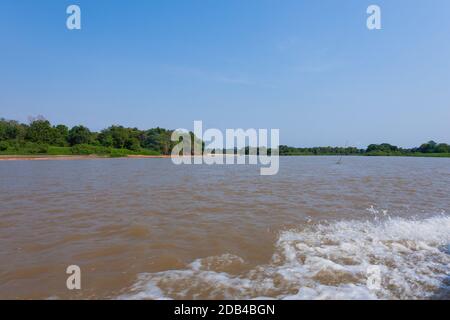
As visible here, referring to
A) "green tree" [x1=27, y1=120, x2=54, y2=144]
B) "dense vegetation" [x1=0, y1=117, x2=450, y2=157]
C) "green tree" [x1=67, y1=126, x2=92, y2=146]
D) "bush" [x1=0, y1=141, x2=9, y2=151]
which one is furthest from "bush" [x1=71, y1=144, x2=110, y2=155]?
"bush" [x1=0, y1=141, x2=9, y2=151]

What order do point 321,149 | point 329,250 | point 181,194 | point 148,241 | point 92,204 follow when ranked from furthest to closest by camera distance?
point 321,149, point 181,194, point 92,204, point 148,241, point 329,250

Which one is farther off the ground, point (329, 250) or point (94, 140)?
point (94, 140)

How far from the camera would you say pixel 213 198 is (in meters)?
8.41

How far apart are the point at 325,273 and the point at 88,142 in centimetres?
6672

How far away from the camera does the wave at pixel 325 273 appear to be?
2.91 metres

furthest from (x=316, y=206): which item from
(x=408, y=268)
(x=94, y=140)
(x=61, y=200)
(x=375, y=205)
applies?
(x=94, y=140)

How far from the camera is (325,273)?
3369 mm

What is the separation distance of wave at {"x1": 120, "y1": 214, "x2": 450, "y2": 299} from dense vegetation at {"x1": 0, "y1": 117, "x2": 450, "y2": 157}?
167 ft

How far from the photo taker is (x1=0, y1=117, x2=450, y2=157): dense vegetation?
47062 mm

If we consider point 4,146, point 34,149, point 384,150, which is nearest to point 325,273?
point 34,149

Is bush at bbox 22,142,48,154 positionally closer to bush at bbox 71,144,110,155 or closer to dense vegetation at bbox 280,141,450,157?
bush at bbox 71,144,110,155

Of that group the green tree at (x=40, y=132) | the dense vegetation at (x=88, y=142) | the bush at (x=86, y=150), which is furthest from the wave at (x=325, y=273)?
the green tree at (x=40, y=132)
